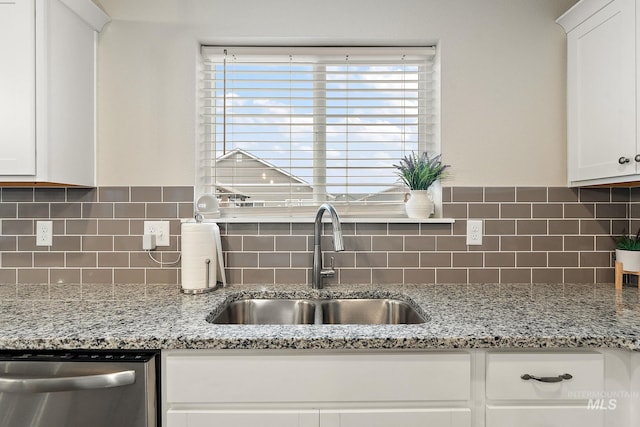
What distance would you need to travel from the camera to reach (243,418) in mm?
1027

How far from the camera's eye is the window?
1839mm

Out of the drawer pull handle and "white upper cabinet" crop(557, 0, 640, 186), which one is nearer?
the drawer pull handle

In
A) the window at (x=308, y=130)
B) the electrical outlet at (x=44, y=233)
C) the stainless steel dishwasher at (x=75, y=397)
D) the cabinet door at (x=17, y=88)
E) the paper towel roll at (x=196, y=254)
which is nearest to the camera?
the stainless steel dishwasher at (x=75, y=397)

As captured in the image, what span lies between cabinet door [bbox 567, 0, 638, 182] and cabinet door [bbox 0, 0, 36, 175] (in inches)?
84.2

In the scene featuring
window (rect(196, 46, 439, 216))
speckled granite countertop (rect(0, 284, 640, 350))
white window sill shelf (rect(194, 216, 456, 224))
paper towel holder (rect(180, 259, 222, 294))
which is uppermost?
window (rect(196, 46, 439, 216))

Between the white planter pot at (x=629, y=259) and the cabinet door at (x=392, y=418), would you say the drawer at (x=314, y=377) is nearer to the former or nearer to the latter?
the cabinet door at (x=392, y=418)

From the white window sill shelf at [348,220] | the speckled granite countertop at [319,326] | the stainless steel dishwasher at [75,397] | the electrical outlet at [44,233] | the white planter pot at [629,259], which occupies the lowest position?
the stainless steel dishwasher at [75,397]

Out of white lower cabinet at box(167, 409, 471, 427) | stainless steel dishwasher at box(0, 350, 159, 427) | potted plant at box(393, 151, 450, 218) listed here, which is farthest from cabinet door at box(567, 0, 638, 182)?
stainless steel dishwasher at box(0, 350, 159, 427)

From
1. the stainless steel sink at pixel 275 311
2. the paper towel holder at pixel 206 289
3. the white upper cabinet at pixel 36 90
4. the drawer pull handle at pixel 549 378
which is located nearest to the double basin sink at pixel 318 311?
the stainless steel sink at pixel 275 311

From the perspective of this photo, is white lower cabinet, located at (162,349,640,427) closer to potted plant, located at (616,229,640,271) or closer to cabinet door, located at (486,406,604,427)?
cabinet door, located at (486,406,604,427)

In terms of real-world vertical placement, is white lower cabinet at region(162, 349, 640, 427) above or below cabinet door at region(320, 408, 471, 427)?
above

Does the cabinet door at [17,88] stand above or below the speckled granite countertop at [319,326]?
above

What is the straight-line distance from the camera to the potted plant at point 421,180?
1.70 m

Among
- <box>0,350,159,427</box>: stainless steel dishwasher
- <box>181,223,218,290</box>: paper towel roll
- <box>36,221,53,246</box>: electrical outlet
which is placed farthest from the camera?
<box>36,221,53,246</box>: electrical outlet
